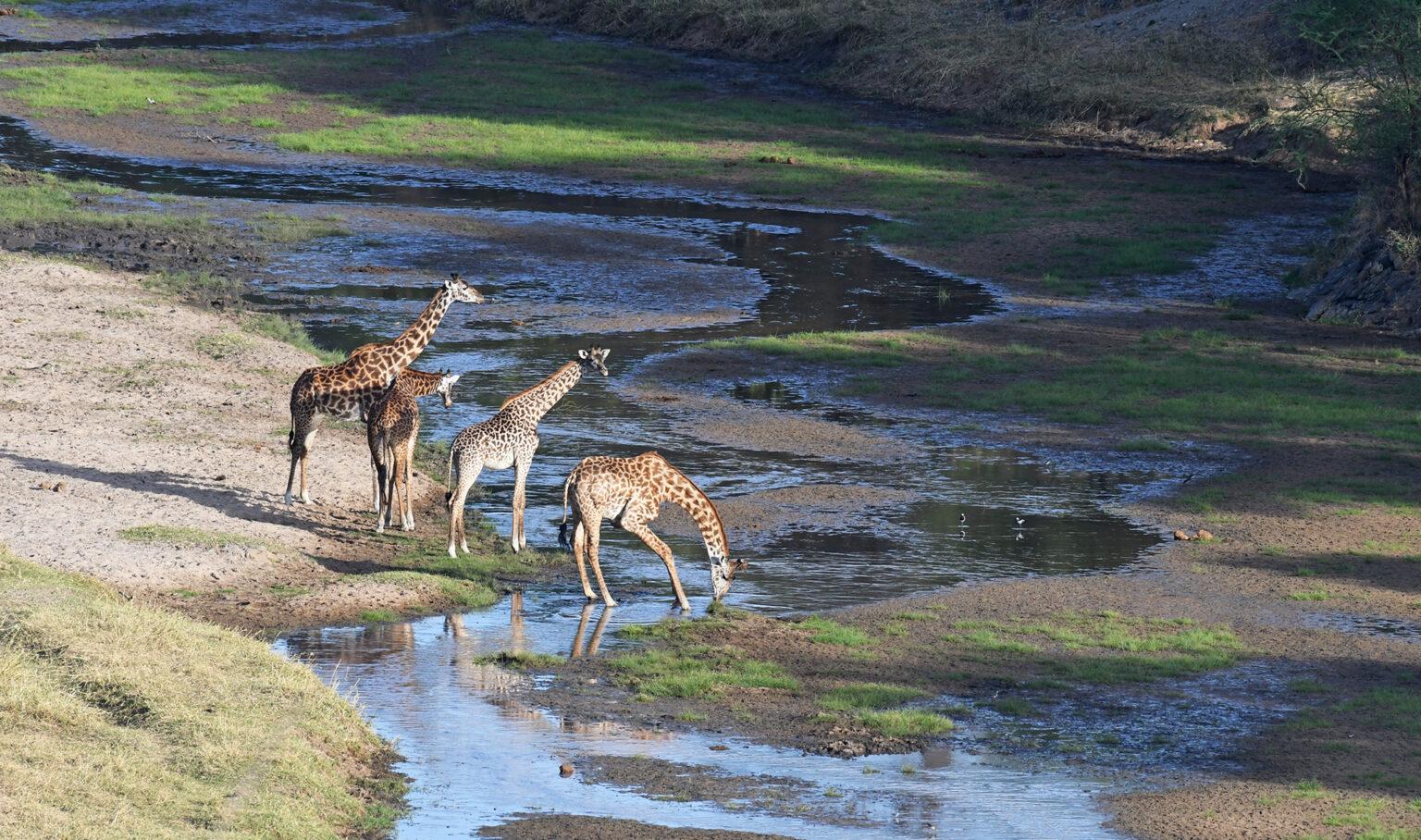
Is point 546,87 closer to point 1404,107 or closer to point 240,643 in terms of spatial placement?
point 1404,107

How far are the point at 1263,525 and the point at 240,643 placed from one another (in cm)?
952

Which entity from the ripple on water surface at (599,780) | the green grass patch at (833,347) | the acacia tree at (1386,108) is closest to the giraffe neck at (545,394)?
the ripple on water surface at (599,780)

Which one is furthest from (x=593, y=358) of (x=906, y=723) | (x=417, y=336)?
(x=906, y=723)

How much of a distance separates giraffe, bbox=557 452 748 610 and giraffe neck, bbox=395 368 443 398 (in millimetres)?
2166

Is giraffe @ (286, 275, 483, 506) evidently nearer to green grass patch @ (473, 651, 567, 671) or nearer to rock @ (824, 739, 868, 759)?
green grass patch @ (473, 651, 567, 671)

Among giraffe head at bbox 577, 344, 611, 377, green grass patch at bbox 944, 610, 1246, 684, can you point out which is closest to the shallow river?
green grass patch at bbox 944, 610, 1246, 684

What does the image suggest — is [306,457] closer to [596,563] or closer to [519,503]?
[519,503]

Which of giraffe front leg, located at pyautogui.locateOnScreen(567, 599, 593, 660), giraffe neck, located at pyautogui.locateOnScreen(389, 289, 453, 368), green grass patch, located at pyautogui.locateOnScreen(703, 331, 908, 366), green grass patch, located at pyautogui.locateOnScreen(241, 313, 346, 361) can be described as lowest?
giraffe front leg, located at pyautogui.locateOnScreen(567, 599, 593, 660)

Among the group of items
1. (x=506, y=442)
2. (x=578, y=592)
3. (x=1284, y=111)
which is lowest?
(x=578, y=592)

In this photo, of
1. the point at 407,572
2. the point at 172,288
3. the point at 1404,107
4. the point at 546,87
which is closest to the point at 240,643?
the point at 407,572

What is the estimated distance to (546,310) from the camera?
1000 inches

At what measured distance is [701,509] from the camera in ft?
46.2

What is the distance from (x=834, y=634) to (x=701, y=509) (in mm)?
1669

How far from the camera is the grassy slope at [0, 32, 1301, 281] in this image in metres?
31.6
